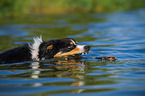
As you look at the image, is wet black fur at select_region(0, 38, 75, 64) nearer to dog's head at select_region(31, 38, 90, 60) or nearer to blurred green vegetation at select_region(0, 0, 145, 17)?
dog's head at select_region(31, 38, 90, 60)

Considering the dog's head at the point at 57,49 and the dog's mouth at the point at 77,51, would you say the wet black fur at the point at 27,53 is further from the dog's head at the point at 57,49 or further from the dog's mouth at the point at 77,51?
the dog's mouth at the point at 77,51

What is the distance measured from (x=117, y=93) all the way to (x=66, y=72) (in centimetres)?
216

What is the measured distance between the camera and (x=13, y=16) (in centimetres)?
2989

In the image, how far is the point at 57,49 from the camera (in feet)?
28.0

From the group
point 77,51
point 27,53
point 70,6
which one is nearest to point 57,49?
point 77,51

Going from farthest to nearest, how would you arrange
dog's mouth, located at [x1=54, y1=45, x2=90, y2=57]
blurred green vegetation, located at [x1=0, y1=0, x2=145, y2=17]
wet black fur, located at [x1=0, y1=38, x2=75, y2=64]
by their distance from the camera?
blurred green vegetation, located at [x1=0, y1=0, x2=145, y2=17]
dog's mouth, located at [x1=54, y1=45, x2=90, y2=57]
wet black fur, located at [x1=0, y1=38, x2=75, y2=64]

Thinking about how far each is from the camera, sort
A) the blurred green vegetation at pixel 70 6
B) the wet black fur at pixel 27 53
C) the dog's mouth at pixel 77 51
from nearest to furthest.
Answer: the wet black fur at pixel 27 53 < the dog's mouth at pixel 77 51 < the blurred green vegetation at pixel 70 6

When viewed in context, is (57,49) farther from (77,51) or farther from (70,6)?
(70,6)

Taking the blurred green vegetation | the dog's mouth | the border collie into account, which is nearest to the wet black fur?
the border collie

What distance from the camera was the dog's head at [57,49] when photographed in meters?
8.35

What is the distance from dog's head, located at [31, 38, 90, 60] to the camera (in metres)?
8.35

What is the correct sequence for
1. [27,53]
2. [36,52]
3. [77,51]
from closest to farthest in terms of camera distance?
[36,52], [27,53], [77,51]

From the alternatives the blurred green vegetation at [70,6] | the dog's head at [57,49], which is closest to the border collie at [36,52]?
the dog's head at [57,49]

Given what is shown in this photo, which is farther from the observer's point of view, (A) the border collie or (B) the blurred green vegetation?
(B) the blurred green vegetation
